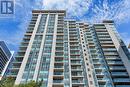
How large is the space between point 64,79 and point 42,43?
62.7 feet

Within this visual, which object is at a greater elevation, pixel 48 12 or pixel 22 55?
pixel 48 12

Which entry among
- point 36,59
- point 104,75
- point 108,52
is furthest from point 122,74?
Result: point 36,59

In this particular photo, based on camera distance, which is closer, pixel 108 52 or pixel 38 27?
pixel 108 52

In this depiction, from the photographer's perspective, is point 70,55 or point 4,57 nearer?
point 70,55

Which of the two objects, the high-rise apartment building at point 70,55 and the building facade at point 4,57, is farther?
the building facade at point 4,57

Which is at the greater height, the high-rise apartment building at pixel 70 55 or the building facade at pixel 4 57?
the building facade at pixel 4 57

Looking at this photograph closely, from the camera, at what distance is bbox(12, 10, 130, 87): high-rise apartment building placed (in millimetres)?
70375

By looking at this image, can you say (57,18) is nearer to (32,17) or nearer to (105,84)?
(32,17)

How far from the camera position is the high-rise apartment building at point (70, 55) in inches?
2771

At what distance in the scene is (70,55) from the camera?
81.6 metres

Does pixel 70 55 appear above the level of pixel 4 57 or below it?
below

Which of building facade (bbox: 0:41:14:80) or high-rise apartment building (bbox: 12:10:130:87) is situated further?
building facade (bbox: 0:41:14:80)

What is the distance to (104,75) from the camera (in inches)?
3012

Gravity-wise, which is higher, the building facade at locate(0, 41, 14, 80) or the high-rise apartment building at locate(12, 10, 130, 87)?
the building facade at locate(0, 41, 14, 80)
